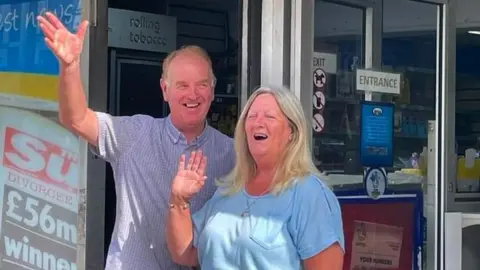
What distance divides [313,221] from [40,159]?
174cm

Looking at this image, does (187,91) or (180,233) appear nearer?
(180,233)

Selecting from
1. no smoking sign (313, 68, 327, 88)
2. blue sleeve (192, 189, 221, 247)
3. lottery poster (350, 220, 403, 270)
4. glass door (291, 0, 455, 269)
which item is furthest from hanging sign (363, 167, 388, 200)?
blue sleeve (192, 189, 221, 247)

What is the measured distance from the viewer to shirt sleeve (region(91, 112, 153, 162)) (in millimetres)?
2869

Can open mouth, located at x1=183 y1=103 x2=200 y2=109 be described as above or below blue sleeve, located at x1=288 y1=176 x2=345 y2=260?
above

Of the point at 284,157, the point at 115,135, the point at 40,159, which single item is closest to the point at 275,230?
the point at 284,157

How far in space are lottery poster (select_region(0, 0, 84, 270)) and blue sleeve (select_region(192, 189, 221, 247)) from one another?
3.43 ft

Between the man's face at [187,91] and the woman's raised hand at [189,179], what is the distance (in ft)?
0.57

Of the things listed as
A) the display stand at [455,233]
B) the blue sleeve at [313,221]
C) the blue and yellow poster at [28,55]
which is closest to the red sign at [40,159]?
the blue and yellow poster at [28,55]

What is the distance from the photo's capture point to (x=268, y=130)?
2705 mm

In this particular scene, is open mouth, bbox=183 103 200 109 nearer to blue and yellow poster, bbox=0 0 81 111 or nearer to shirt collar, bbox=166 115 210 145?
shirt collar, bbox=166 115 210 145

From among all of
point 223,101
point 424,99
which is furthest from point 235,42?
point 424,99

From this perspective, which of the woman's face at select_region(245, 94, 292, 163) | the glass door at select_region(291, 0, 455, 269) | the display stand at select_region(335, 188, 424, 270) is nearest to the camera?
the woman's face at select_region(245, 94, 292, 163)

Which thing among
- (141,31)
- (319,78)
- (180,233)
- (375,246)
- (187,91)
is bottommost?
(375,246)

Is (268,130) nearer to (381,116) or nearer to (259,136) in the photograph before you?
(259,136)
